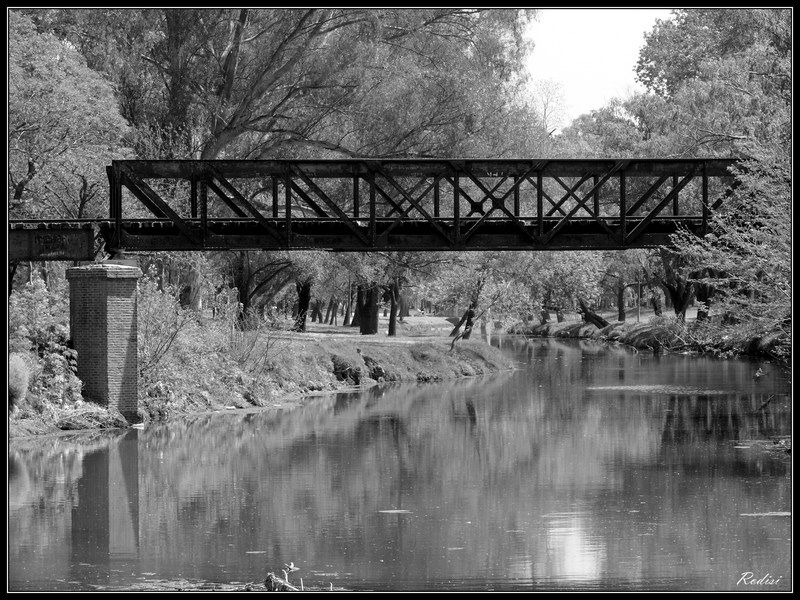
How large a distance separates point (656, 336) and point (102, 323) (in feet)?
149

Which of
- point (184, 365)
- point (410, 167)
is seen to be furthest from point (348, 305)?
point (410, 167)

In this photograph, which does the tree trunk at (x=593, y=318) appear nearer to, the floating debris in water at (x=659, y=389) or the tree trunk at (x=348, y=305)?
the tree trunk at (x=348, y=305)

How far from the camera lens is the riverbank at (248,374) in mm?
27734

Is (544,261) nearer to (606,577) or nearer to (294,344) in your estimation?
(294,344)

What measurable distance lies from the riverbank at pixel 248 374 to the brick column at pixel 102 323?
21.4 inches

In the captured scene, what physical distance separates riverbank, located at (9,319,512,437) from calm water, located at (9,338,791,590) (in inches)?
38.2

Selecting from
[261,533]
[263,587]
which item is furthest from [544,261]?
[263,587]

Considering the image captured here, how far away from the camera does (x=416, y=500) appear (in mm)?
20203

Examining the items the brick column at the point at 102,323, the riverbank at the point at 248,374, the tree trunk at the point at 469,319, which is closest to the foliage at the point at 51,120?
the brick column at the point at 102,323

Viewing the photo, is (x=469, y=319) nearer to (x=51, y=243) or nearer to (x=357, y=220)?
(x=357, y=220)

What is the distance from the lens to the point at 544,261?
5334cm

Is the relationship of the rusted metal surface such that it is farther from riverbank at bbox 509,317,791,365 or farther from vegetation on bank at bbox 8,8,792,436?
riverbank at bbox 509,317,791,365

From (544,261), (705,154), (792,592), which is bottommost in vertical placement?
(792,592)

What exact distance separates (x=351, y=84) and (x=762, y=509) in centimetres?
2270
